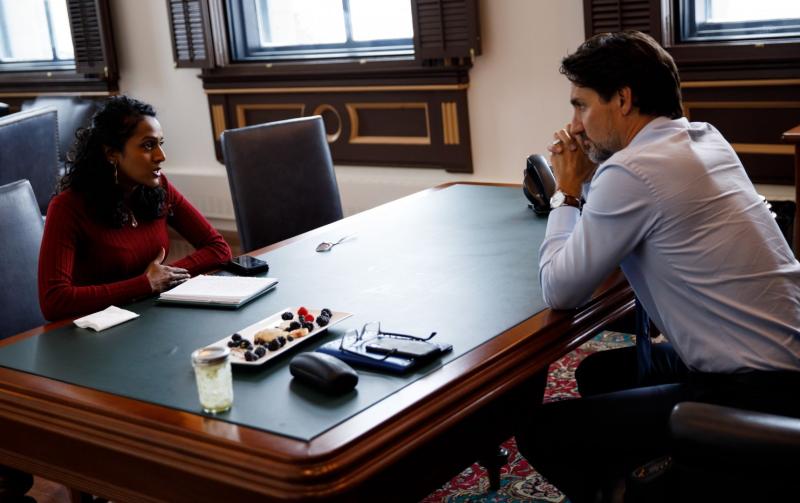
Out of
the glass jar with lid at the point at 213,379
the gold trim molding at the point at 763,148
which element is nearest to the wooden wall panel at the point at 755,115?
the gold trim molding at the point at 763,148

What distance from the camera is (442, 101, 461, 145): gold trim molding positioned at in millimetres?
4539

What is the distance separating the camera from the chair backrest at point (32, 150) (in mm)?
4469

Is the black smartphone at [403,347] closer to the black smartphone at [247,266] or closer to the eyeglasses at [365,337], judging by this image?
the eyeglasses at [365,337]

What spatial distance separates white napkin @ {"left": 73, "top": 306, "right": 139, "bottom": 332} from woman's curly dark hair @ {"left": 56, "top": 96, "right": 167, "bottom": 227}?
425 millimetres

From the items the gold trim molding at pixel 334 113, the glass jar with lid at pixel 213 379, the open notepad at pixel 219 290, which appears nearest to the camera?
the glass jar with lid at pixel 213 379

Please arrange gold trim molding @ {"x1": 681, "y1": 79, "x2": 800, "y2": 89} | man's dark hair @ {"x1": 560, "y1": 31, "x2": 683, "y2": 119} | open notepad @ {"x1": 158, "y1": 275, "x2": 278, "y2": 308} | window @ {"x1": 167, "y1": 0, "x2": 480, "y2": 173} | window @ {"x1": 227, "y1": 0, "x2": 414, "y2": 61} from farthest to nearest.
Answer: window @ {"x1": 227, "y1": 0, "x2": 414, "y2": 61}, window @ {"x1": 167, "y1": 0, "x2": 480, "y2": 173}, gold trim molding @ {"x1": 681, "y1": 79, "x2": 800, "y2": 89}, open notepad @ {"x1": 158, "y1": 275, "x2": 278, "y2": 308}, man's dark hair @ {"x1": 560, "y1": 31, "x2": 683, "y2": 119}

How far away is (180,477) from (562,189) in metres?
1.02

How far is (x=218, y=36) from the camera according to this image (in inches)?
204

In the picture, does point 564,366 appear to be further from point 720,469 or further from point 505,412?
point 720,469

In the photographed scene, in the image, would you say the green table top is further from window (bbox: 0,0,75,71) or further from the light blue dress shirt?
window (bbox: 0,0,75,71)

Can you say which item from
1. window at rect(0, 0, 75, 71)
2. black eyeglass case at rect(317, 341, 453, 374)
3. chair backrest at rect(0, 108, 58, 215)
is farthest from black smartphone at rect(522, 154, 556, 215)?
window at rect(0, 0, 75, 71)

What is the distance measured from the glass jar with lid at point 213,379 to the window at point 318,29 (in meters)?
3.35

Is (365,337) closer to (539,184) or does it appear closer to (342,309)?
(342,309)

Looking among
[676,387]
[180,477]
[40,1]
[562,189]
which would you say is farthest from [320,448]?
[40,1]
